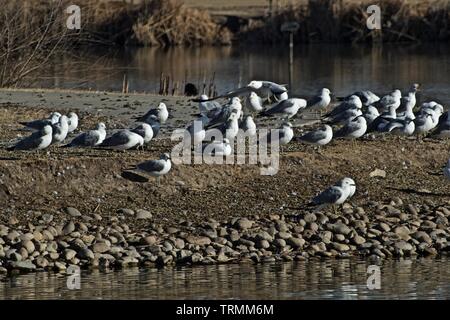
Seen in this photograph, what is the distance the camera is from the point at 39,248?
13844 millimetres

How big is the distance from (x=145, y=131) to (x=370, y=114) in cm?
367

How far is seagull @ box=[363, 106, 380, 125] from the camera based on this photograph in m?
18.4

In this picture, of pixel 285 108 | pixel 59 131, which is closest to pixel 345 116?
pixel 285 108

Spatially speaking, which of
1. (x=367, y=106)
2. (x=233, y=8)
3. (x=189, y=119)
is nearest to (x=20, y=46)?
(x=189, y=119)

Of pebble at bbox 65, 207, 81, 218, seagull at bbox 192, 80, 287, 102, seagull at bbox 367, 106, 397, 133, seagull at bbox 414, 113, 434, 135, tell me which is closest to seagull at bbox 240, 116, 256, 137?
seagull at bbox 367, 106, 397, 133

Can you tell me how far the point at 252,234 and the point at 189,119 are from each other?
6.64 meters

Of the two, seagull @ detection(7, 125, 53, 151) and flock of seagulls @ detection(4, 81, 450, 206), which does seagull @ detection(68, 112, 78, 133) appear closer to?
flock of seagulls @ detection(4, 81, 450, 206)

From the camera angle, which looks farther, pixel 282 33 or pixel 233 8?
pixel 233 8

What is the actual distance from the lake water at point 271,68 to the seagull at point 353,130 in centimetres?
1023

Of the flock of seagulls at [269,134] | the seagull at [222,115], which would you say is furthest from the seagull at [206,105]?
the seagull at [222,115]

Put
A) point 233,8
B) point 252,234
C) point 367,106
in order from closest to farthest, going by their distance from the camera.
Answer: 1. point 252,234
2. point 367,106
3. point 233,8

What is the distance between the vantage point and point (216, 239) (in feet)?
47.3

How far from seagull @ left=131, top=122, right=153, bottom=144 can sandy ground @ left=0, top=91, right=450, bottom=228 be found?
19cm
